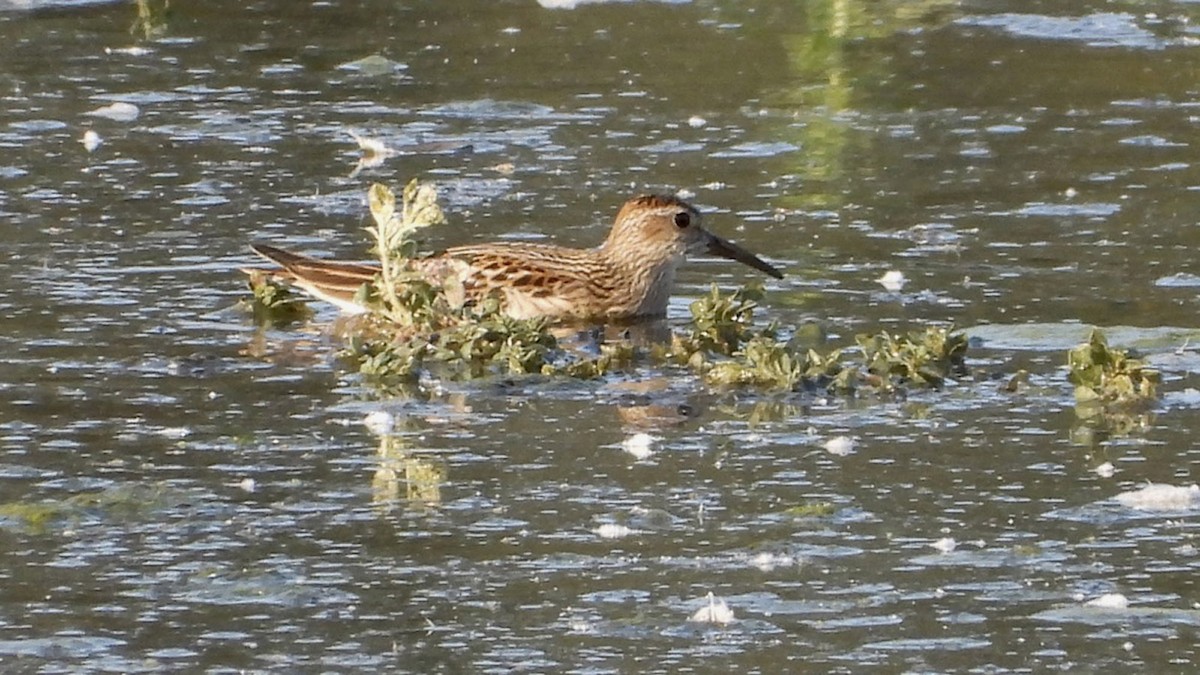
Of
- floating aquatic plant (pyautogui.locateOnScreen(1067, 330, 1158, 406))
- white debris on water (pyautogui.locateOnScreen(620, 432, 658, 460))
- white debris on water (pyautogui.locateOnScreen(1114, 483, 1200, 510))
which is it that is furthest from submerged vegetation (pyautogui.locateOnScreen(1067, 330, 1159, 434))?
white debris on water (pyautogui.locateOnScreen(620, 432, 658, 460))

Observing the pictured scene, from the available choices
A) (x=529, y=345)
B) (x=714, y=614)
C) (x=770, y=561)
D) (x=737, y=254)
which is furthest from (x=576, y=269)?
(x=714, y=614)

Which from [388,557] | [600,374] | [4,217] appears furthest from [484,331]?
[4,217]

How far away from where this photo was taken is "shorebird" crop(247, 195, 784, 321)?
1017 cm

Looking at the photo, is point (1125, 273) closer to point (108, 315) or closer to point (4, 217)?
point (108, 315)

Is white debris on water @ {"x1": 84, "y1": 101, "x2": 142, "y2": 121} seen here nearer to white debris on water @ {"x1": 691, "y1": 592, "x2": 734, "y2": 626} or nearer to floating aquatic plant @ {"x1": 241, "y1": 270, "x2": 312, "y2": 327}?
floating aquatic plant @ {"x1": 241, "y1": 270, "x2": 312, "y2": 327}

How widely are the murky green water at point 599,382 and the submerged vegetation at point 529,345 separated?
120mm

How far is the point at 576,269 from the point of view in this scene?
34.4 ft

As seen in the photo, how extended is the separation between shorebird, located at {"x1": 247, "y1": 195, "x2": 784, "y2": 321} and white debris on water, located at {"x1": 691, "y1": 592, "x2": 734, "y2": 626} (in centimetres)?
379

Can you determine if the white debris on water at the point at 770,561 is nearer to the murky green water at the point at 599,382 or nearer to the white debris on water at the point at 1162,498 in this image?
the murky green water at the point at 599,382

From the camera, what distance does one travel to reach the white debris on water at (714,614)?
6.31 metres

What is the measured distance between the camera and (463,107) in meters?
13.8

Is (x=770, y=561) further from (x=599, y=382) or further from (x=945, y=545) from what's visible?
(x=599, y=382)

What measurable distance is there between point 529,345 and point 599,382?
303 millimetres

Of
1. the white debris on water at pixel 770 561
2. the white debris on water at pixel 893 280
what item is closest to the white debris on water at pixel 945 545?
the white debris on water at pixel 770 561
